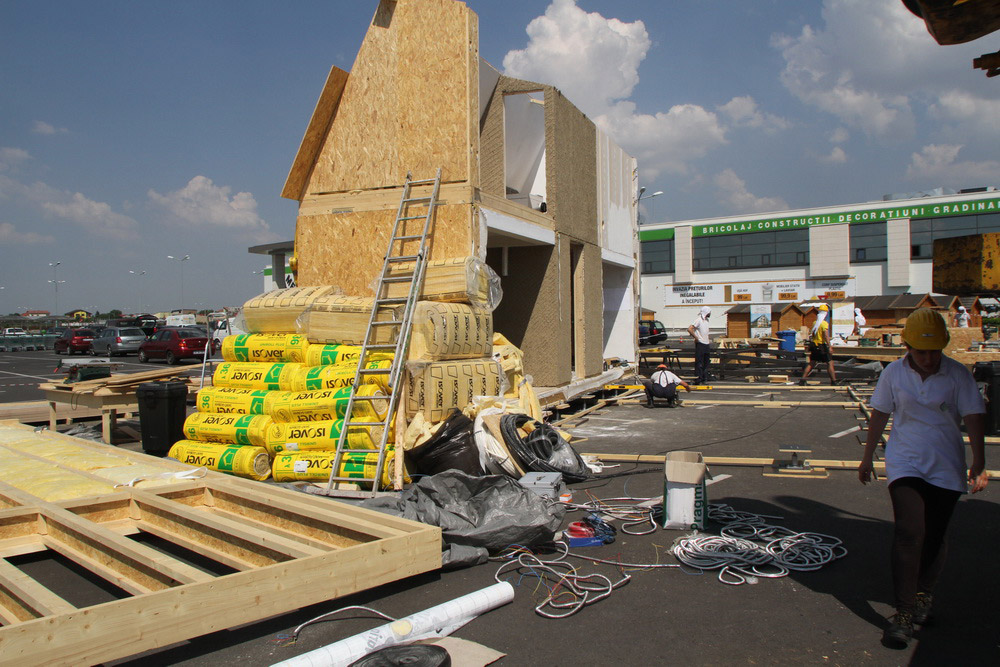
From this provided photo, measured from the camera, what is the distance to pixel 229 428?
8.20 meters

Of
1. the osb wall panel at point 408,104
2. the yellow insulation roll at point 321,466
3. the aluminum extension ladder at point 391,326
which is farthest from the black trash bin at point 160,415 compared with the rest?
the osb wall panel at point 408,104

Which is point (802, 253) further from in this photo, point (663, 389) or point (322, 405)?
point (322, 405)

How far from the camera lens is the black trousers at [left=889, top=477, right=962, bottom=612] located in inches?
150

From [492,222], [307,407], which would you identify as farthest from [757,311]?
[307,407]

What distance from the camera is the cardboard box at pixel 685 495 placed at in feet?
18.6

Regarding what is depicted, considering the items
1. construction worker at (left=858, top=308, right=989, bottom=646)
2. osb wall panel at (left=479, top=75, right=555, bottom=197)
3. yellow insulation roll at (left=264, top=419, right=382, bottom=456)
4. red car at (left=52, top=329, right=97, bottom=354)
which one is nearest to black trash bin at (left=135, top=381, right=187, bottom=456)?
yellow insulation roll at (left=264, top=419, right=382, bottom=456)

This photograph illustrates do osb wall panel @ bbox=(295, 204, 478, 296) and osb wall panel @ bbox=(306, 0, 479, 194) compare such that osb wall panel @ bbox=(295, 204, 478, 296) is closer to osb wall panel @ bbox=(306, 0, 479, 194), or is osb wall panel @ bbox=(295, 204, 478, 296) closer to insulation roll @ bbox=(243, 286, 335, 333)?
osb wall panel @ bbox=(306, 0, 479, 194)

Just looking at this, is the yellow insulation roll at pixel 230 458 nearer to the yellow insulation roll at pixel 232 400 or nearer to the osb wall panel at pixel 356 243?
the yellow insulation roll at pixel 232 400

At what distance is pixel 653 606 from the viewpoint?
171 inches

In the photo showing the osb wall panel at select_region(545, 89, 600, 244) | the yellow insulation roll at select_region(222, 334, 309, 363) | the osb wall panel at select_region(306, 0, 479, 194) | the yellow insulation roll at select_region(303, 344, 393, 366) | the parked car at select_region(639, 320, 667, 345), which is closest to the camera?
the yellow insulation roll at select_region(303, 344, 393, 366)

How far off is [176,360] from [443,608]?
30.4 meters

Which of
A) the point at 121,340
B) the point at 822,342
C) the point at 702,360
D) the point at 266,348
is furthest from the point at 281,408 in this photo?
the point at 121,340

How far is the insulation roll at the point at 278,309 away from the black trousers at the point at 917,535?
6.73 metres

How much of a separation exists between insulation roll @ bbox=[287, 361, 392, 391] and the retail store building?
43.0 metres
